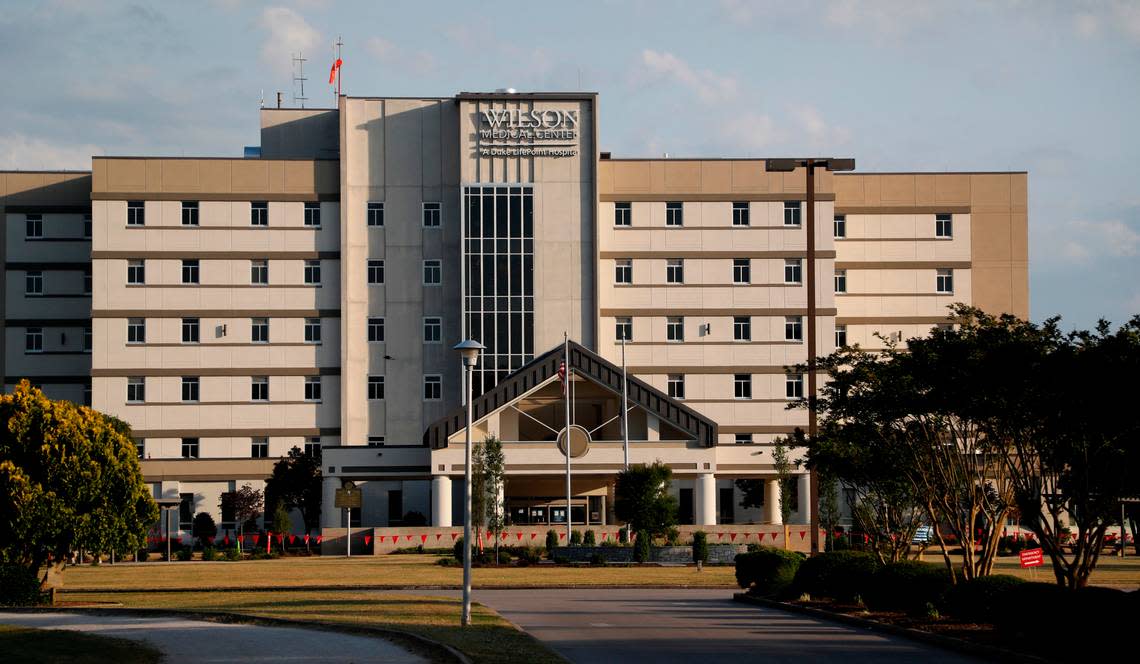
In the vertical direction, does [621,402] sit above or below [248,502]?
above

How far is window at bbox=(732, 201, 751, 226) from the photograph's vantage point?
305 ft

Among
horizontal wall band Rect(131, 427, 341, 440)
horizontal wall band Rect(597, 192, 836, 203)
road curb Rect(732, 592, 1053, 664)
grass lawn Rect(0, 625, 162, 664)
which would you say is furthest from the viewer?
horizontal wall band Rect(597, 192, 836, 203)

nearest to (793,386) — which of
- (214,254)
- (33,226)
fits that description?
(214,254)

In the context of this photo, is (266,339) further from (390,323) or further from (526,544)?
(526,544)

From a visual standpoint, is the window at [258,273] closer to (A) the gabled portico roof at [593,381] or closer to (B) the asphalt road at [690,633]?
(A) the gabled portico roof at [593,381]

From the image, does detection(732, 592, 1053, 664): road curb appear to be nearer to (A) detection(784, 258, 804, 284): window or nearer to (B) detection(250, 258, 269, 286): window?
(A) detection(784, 258, 804, 284): window

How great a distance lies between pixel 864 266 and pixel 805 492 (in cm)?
1941

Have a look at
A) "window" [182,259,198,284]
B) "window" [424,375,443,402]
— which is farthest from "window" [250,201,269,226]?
"window" [424,375,443,402]

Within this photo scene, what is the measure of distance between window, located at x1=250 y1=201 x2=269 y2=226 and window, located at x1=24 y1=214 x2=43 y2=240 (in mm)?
14648

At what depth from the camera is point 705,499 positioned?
3061 inches

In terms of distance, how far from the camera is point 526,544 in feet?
233

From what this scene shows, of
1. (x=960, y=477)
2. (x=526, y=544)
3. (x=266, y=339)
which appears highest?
(x=266, y=339)

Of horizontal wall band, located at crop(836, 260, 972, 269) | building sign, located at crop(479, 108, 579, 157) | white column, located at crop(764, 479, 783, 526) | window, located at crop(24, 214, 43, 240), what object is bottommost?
white column, located at crop(764, 479, 783, 526)

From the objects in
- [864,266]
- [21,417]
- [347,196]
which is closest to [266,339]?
[347,196]
